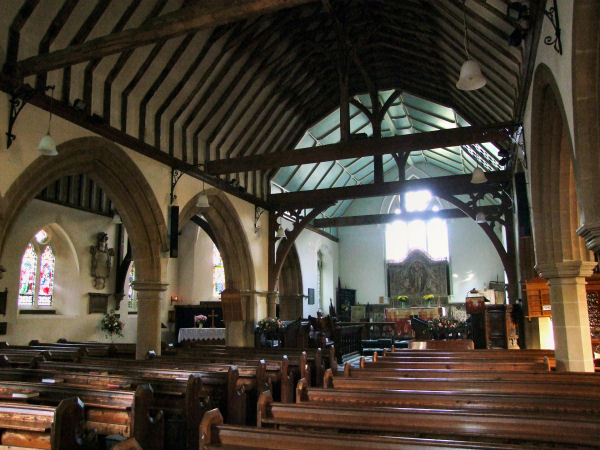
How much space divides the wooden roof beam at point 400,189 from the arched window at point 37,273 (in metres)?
5.88

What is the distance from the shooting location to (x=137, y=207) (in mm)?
8984

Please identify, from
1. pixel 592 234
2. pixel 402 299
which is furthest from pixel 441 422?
pixel 402 299

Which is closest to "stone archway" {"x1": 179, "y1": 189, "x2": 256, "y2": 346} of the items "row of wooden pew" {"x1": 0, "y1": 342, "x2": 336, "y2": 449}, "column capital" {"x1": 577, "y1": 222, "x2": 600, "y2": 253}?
"row of wooden pew" {"x1": 0, "y1": 342, "x2": 336, "y2": 449}

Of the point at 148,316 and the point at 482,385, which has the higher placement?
the point at 148,316

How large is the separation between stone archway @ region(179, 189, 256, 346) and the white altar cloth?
2225 millimetres

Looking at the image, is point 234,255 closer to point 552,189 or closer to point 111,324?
point 111,324

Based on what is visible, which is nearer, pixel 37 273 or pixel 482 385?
pixel 482 385

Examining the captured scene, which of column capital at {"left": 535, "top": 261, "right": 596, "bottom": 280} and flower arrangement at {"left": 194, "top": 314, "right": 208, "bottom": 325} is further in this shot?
flower arrangement at {"left": 194, "top": 314, "right": 208, "bottom": 325}

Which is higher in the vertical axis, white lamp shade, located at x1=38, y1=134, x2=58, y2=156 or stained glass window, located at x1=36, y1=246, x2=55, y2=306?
white lamp shade, located at x1=38, y1=134, x2=58, y2=156

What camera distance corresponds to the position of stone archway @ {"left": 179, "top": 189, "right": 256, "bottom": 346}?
11.9 metres

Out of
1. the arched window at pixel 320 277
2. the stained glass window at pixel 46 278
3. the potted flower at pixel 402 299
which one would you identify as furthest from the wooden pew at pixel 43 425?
the potted flower at pixel 402 299

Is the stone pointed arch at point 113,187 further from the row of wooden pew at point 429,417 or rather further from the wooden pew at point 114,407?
the row of wooden pew at point 429,417

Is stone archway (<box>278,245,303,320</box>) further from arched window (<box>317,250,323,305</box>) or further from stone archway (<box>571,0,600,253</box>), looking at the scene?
stone archway (<box>571,0,600,253</box>)

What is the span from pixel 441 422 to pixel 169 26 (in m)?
4.33
